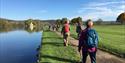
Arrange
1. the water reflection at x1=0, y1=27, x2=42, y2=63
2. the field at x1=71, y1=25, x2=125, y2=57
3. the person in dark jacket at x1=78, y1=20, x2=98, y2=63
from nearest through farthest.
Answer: the person in dark jacket at x1=78, y1=20, x2=98, y2=63 < the field at x1=71, y1=25, x2=125, y2=57 < the water reflection at x1=0, y1=27, x2=42, y2=63

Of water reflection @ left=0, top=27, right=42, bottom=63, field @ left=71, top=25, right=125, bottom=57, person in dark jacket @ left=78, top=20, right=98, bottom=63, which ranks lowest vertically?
water reflection @ left=0, top=27, right=42, bottom=63

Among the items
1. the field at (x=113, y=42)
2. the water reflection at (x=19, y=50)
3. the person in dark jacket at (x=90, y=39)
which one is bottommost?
the water reflection at (x=19, y=50)

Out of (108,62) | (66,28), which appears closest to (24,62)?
(66,28)

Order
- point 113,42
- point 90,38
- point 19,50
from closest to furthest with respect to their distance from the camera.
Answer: point 90,38 < point 113,42 < point 19,50

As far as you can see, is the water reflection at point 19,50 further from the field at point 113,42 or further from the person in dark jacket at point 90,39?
the person in dark jacket at point 90,39

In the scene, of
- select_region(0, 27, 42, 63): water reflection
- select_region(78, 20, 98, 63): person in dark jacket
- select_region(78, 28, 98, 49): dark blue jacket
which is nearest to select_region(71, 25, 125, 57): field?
select_region(0, 27, 42, 63): water reflection

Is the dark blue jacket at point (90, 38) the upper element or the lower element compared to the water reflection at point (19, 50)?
upper

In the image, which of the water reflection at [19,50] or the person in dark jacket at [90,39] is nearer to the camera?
the person in dark jacket at [90,39]

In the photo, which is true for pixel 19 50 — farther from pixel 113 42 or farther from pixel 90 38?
pixel 90 38

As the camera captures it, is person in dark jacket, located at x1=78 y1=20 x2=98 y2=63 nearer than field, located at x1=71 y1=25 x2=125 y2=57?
Yes

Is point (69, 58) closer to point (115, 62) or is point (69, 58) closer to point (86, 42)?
point (115, 62)

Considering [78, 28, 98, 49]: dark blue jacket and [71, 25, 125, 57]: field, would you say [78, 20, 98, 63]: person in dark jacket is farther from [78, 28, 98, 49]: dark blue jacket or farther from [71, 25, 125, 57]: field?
[71, 25, 125, 57]: field

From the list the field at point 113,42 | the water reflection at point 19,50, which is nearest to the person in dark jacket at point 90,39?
the field at point 113,42

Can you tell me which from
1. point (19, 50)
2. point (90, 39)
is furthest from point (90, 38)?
point (19, 50)
